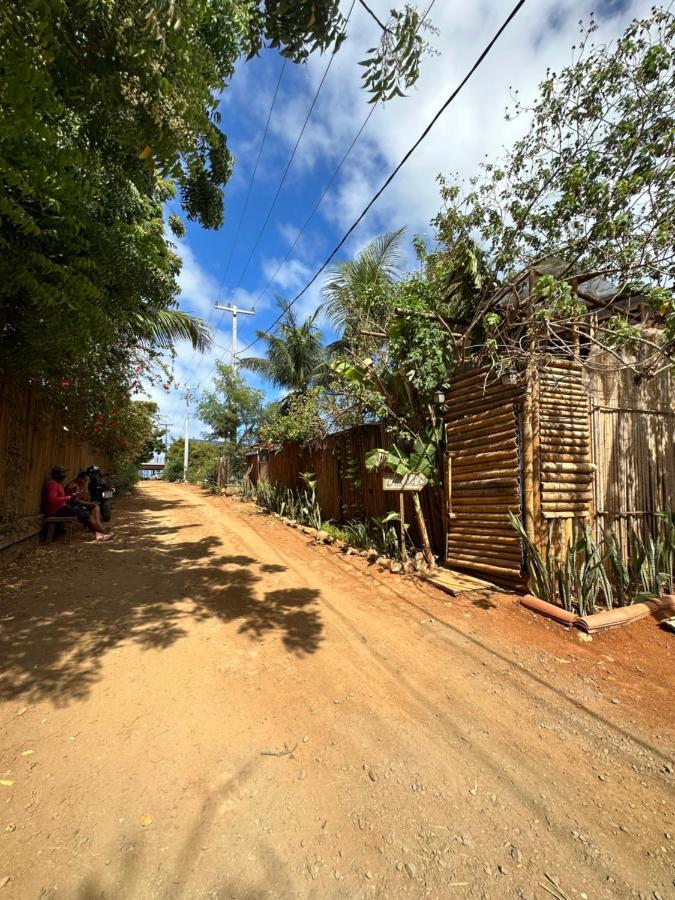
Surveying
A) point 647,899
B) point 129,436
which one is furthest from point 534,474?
point 129,436

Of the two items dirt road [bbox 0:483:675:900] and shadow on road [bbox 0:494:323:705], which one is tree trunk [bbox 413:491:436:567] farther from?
shadow on road [bbox 0:494:323:705]

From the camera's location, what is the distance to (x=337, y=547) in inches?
309

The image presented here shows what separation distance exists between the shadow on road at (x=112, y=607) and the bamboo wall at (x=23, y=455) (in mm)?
542

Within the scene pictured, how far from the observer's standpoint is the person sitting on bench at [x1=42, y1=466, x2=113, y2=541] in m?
7.41

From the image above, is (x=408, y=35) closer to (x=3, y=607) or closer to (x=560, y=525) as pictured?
(x=560, y=525)

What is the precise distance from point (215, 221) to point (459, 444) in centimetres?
513

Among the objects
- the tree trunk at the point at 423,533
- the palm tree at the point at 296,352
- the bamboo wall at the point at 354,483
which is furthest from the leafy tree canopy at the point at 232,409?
the tree trunk at the point at 423,533

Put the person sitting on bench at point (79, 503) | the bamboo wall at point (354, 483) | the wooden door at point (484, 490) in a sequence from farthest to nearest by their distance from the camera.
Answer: the person sitting on bench at point (79, 503) < the bamboo wall at point (354, 483) < the wooden door at point (484, 490)

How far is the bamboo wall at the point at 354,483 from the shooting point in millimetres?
7059

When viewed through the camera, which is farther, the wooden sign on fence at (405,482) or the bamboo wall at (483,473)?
the wooden sign on fence at (405,482)

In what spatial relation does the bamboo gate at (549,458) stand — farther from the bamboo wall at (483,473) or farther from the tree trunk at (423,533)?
the tree trunk at (423,533)

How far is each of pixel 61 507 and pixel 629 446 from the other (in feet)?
30.7

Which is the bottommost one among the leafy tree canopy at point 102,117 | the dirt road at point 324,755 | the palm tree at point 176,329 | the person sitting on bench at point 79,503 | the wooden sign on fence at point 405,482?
the dirt road at point 324,755

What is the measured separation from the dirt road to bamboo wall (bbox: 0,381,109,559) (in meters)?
2.23
